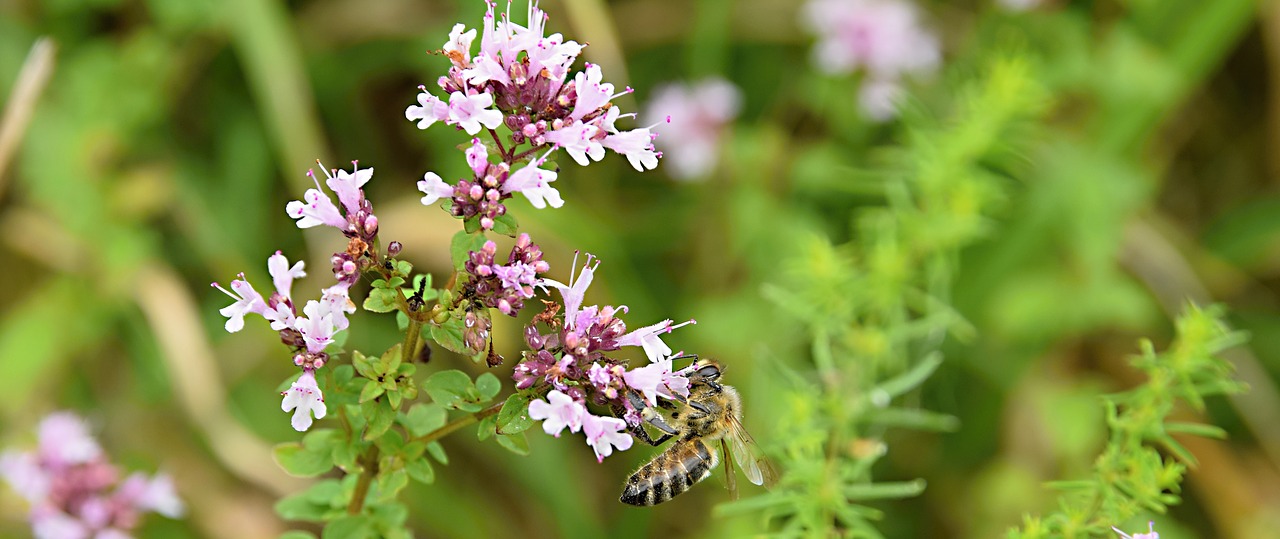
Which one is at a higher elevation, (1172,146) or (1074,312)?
(1172,146)

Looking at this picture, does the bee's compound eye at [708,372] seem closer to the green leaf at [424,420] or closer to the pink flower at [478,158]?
the green leaf at [424,420]

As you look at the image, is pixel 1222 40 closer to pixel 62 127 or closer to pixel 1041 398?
pixel 1041 398

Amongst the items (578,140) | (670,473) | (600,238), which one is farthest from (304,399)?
(600,238)

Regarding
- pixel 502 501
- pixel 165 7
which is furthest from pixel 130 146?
pixel 502 501

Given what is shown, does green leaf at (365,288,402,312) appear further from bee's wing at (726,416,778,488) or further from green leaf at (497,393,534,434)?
bee's wing at (726,416,778,488)

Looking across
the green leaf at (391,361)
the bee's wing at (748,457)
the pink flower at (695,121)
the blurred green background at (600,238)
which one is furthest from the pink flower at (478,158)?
the pink flower at (695,121)

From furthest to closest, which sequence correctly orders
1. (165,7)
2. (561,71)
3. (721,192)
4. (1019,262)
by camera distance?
(721,192), (1019,262), (165,7), (561,71)

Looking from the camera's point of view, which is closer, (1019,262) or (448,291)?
(448,291)
